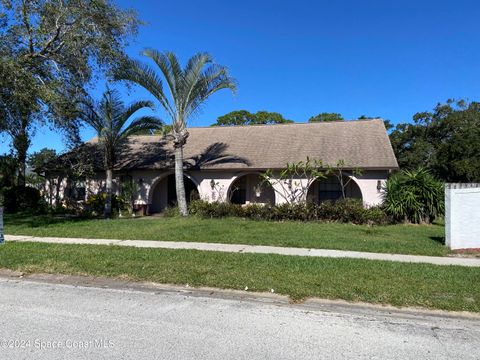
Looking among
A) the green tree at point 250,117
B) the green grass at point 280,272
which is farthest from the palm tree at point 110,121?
the green tree at point 250,117

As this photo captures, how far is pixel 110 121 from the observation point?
18281 mm

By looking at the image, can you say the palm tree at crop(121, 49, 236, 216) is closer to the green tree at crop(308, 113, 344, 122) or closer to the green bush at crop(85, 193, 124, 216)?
the green bush at crop(85, 193, 124, 216)

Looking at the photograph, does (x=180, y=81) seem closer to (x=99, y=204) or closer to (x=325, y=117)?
(x=99, y=204)

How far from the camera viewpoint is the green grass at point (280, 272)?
6.06m

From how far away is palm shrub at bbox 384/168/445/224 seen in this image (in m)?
15.7

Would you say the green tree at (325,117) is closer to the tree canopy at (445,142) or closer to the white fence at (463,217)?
the tree canopy at (445,142)

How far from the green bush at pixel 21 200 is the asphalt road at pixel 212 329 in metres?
17.3

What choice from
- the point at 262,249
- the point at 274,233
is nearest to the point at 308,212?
the point at 274,233

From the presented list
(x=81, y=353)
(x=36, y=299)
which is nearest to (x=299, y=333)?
(x=81, y=353)

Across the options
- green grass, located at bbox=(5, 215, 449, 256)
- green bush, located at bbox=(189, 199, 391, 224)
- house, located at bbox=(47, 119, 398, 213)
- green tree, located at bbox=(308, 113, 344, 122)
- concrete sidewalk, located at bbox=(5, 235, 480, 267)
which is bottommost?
concrete sidewalk, located at bbox=(5, 235, 480, 267)

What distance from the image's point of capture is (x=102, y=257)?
8.77m

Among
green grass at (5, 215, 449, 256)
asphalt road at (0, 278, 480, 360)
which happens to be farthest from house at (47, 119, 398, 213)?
asphalt road at (0, 278, 480, 360)

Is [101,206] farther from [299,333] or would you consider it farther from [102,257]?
[299,333]

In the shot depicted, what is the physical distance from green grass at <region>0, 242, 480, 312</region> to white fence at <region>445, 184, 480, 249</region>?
87.3 inches
